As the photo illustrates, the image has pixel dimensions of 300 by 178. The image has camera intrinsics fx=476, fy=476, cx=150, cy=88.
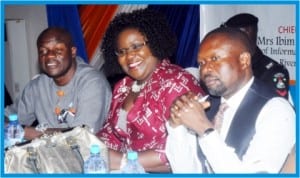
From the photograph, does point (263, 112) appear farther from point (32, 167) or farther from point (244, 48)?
point (32, 167)

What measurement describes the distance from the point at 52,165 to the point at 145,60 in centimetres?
68

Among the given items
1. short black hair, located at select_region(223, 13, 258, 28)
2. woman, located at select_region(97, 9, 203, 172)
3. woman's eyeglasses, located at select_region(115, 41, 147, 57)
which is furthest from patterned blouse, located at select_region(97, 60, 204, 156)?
short black hair, located at select_region(223, 13, 258, 28)

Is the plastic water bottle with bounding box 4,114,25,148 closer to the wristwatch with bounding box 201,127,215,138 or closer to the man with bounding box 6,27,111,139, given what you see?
the man with bounding box 6,27,111,139

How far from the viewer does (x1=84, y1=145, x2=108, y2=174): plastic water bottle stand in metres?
1.70

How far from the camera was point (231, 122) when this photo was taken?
68.7 inches

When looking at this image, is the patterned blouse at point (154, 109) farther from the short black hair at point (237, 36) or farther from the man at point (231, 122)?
the short black hair at point (237, 36)

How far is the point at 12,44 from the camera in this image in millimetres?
4777

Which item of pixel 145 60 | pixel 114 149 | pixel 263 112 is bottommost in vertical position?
pixel 114 149

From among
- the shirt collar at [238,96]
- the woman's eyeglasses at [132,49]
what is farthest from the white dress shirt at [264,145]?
the woman's eyeglasses at [132,49]

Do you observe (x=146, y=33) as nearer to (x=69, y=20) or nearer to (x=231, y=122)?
(x=231, y=122)

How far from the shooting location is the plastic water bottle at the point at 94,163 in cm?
170

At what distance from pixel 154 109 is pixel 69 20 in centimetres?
214

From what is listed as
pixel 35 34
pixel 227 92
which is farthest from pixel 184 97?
pixel 35 34

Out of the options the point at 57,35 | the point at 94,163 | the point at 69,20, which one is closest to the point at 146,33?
the point at 57,35
